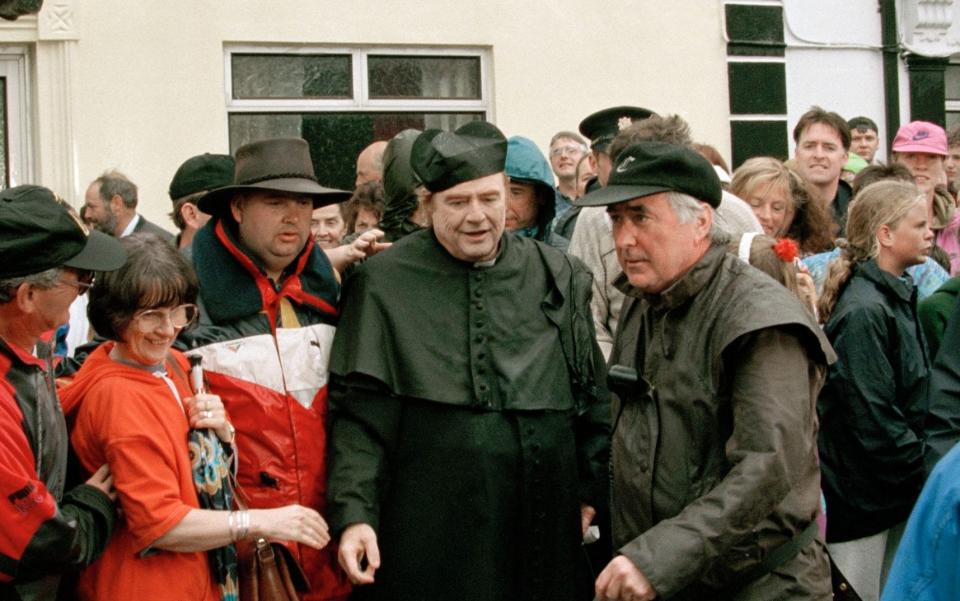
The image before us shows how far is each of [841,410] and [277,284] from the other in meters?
2.23

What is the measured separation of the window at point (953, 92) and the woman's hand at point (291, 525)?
888 centimetres

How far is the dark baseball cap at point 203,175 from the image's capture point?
4.96 metres

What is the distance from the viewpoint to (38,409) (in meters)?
2.87

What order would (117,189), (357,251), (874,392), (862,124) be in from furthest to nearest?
(862,124) < (117,189) < (874,392) < (357,251)

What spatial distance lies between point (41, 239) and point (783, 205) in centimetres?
338

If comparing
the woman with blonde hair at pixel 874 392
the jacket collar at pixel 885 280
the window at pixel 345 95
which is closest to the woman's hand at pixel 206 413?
the woman with blonde hair at pixel 874 392

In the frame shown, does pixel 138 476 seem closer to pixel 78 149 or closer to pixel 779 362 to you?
pixel 779 362

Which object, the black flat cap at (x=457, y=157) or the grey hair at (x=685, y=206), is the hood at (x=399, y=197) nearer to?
the black flat cap at (x=457, y=157)

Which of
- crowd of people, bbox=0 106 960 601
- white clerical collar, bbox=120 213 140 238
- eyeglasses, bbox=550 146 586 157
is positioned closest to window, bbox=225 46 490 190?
eyeglasses, bbox=550 146 586 157

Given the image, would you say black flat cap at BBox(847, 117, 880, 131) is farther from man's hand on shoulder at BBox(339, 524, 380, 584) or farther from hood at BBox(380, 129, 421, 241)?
man's hand on shoulder at BBox(339, 524, 380, 584)

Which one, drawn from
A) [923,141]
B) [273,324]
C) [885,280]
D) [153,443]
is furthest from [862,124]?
[153,443]

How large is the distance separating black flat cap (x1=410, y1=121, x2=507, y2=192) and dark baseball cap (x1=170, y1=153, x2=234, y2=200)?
1.54 meters

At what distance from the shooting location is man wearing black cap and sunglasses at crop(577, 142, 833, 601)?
2852 millimetres

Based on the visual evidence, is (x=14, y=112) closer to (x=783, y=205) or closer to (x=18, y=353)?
(x=783, y=205)
